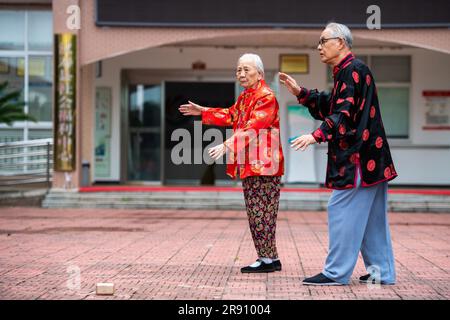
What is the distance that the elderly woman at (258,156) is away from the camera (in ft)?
21.9

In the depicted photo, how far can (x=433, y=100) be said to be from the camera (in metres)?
17.1

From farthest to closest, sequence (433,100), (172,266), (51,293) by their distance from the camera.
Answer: (433,100) → (172,266) → (51,293)

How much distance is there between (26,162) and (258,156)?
9.78m

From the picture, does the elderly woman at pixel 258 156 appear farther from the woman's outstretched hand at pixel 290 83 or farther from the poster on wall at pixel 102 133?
the poster on wall at pixel 102 133

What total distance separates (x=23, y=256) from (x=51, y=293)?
2.30 metres

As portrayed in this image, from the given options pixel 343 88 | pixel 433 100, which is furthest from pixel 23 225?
pixel 433 100

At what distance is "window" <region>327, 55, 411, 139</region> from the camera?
1716 centimetres

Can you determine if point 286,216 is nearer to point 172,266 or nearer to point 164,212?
point 164,212

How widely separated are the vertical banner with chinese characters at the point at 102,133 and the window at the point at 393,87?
457cm

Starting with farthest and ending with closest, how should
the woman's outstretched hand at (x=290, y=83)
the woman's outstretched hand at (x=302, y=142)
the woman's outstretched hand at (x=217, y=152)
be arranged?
the woman's outstretched hand at (x=290, y=83) → the woman's outstretched hand at (x=217, y=152) → the woman's outstretched hand at (x=302, y=142)

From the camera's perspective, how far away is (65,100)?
574 inches

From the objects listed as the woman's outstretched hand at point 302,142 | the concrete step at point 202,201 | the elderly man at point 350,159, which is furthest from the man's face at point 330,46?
the concrete step at point 202,201

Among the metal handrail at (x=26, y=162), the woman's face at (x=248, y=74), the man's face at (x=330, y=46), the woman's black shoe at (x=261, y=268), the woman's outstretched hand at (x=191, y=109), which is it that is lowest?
the woman's black shoe at (x=261, y=268)

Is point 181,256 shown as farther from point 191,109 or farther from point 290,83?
point 290,83
